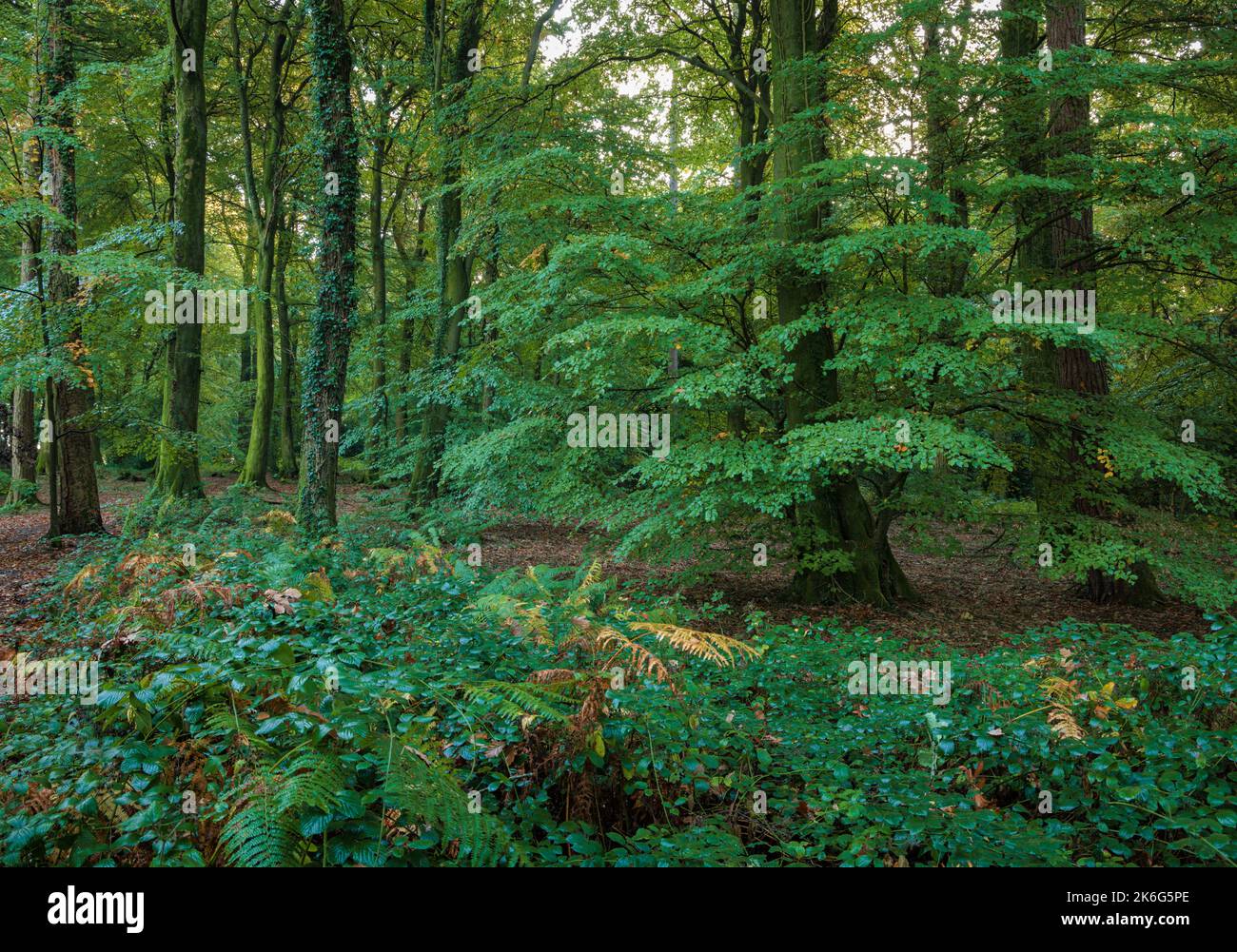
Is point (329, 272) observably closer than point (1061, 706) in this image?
No

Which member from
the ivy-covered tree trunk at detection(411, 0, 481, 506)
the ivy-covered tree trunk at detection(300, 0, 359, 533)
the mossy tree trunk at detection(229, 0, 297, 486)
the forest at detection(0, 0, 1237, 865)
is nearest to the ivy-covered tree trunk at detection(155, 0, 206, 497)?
the forest at detection(0, 0, 1237, 865)

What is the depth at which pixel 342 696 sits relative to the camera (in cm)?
350

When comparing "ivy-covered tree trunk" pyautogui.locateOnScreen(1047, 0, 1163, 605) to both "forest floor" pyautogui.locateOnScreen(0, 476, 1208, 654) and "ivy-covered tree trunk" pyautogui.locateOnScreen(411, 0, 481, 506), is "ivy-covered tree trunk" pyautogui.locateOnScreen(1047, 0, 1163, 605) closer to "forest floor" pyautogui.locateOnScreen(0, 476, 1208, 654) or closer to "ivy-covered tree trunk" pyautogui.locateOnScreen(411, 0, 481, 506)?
"forest floor" pyautogui.locateOnScreen(0, 476, 1208, 654)

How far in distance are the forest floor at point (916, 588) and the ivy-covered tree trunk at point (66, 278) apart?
2.42 feet

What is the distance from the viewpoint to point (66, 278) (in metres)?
9.85

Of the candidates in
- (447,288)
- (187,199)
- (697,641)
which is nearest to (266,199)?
(187,199)

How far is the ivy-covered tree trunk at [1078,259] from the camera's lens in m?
7.71

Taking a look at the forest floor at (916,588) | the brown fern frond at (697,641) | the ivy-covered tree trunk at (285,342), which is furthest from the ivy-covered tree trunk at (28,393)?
the brown fern frond at (697,641)

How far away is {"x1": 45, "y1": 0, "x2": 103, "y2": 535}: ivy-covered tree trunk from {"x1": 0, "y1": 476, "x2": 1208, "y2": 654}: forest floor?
74 cm

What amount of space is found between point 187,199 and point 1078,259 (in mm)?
13701

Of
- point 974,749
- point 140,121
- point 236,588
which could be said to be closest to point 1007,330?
point 974,749

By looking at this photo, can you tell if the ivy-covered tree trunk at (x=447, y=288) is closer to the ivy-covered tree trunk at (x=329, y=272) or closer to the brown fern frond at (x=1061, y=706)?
the ivy-covered tree trunk at (x=329, y=272)

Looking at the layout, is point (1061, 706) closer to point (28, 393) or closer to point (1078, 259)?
point (1078, 259)
